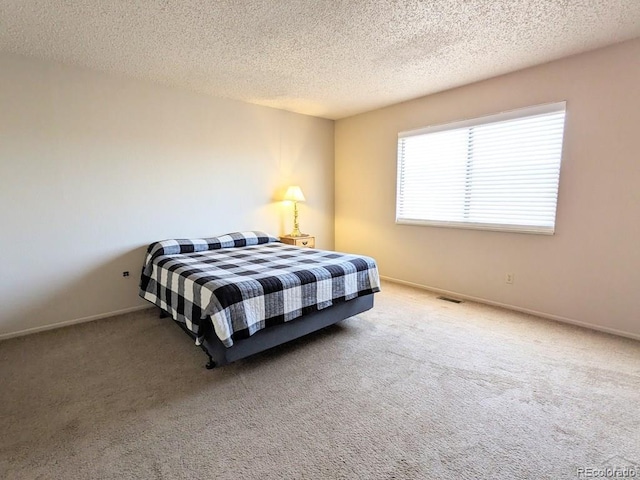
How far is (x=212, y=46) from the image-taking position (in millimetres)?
2611

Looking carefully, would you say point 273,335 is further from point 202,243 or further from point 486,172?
point 486,172

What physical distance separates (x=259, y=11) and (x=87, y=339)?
3.00 metres

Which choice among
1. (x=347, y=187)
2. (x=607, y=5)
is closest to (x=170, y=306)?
(x=347, y=187)

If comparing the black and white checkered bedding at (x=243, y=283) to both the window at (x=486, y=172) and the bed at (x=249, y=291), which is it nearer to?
the bed at (x=249, y=291)

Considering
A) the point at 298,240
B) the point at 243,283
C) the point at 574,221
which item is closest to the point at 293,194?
the point at 298,240

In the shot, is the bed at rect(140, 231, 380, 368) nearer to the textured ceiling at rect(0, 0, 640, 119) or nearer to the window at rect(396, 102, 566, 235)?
the window at rect(396, 102, 566, 235)

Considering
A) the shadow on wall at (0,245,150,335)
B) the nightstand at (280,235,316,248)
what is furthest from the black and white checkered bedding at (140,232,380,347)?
the nightstand at (280,235,316,248)

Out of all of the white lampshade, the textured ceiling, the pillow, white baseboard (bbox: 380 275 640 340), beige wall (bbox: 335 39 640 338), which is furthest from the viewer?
the white lampshade

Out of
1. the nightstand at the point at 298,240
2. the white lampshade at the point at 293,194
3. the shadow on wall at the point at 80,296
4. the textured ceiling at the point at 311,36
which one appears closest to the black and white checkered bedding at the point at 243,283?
the shadow on wall at the point at 80,296

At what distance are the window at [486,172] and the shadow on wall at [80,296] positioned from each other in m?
3.44

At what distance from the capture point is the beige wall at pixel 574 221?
2633mm

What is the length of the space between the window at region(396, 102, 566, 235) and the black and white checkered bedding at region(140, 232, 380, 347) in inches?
60.9

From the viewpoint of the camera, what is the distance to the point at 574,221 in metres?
2.92

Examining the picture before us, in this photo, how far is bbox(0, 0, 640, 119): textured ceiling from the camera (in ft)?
6.89
